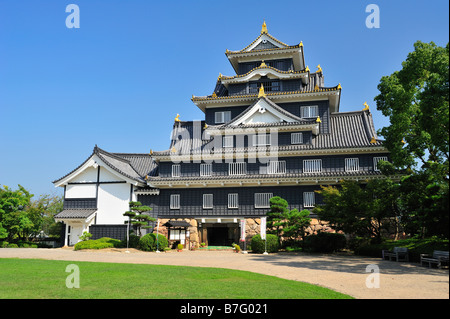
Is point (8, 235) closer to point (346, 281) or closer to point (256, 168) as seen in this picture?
point (256, 168)

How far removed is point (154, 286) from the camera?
11008 millimetres

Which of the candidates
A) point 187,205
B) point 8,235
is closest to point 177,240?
point 187,205

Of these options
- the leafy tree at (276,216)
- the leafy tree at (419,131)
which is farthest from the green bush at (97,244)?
the leafy tree at (419,131)

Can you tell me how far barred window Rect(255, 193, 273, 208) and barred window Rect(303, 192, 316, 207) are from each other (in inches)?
110

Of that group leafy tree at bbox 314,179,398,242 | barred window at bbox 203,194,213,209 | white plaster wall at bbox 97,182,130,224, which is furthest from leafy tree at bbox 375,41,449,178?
white plaster wall at bbox 97,182,130,224

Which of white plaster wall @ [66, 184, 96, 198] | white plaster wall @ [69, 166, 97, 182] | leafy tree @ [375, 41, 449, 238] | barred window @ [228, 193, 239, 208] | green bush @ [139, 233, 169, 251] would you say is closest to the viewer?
leafy tree @ [375, 41, 449, 238]

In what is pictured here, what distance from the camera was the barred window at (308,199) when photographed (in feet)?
98.2

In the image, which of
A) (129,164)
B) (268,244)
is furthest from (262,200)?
(129,164)

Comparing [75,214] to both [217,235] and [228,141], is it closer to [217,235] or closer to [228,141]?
[217,235]

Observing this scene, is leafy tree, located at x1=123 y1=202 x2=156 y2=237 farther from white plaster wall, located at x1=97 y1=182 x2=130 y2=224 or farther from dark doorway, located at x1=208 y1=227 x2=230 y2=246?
dark doorway, located at x1=208 y1=227 x2=230 y2=246

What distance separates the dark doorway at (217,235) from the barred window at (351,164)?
480 inches

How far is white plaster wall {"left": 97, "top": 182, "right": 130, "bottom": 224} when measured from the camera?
3281cm

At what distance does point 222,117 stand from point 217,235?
11317 millimetres
